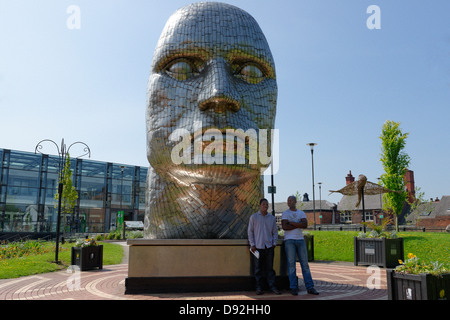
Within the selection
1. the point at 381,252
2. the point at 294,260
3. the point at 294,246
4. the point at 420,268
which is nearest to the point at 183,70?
the point at 294,246

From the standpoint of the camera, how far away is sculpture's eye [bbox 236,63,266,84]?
615cm

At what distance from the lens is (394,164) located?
880 inches

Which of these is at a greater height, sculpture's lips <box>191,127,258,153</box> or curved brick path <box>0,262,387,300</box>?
sculpture's lips <box>191,127,258,153</box>

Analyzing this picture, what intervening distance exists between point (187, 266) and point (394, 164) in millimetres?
19513

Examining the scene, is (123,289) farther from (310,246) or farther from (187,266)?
(310,246)

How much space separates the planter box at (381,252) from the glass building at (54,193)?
29.4 m

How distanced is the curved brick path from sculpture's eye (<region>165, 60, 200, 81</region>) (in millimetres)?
3495

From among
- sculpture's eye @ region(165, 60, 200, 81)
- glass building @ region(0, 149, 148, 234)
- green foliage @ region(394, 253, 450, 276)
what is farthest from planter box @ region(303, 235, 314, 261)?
glass building @ region(0, 149, 148, 234)

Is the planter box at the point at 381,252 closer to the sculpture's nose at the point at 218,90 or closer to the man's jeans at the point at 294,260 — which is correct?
the man's jeans at the point at 294,260

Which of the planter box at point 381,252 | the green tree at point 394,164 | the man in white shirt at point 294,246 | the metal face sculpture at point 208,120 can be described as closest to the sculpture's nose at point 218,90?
the metal face sculpture at point 208,120

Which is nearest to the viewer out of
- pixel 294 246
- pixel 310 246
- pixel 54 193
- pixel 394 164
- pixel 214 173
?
pixel 214 173

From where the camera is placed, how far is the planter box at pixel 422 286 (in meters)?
4.28

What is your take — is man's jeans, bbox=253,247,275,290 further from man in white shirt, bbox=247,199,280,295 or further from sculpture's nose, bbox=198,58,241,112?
sculpture's nose, bbox=198,58,241,112
